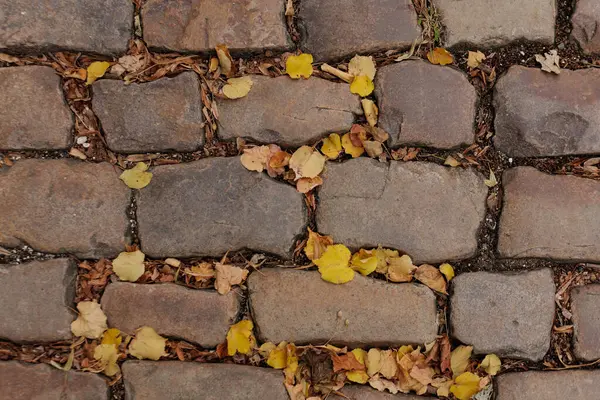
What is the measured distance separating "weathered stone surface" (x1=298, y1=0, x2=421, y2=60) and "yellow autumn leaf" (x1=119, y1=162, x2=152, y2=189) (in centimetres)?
73

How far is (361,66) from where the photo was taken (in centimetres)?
202

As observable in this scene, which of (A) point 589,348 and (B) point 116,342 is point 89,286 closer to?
(B) point 116,342

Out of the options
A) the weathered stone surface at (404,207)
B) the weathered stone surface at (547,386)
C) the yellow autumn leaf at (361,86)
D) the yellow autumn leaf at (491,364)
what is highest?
the yellow autumn leaf at (361,86)

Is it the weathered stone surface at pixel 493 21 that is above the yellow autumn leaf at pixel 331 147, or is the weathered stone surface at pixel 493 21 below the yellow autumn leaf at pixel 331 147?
above

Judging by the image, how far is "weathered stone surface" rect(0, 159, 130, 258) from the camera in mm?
1942

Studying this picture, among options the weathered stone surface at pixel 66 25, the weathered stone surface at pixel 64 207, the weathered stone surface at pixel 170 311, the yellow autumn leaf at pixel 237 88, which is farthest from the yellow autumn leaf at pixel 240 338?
the weathered stone surface at pixel 66 25

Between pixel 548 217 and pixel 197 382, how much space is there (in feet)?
4.48

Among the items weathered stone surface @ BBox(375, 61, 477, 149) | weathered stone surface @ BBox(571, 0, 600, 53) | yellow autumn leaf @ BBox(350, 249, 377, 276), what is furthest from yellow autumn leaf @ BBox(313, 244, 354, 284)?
weathered stone surface @ BBox(571, 0, 600, 53)

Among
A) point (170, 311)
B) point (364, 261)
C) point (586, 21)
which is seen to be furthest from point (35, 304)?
point (586, 21)

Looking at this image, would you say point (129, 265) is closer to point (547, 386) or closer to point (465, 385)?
point (465, 385)

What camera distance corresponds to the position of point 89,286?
1957 mm

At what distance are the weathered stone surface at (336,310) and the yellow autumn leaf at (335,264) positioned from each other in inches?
1.2

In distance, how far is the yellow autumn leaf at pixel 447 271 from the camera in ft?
6.59

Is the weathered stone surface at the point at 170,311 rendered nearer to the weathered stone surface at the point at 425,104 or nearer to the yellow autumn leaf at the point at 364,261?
the yellow autumn leaf at the point at 364,261
